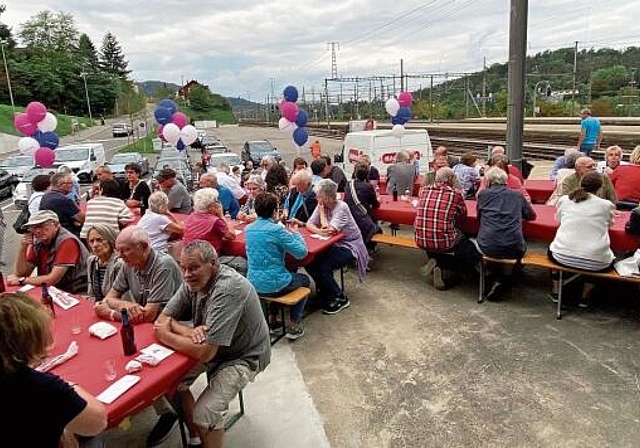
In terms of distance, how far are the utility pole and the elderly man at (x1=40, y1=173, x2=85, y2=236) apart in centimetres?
738

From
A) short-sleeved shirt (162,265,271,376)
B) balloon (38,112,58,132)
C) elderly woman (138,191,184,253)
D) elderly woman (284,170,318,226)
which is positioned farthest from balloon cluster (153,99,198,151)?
short-sleeved shirt (162,265,271,376)

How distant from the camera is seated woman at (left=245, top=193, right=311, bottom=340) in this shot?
4.11 m

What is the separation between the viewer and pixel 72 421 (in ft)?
5.82

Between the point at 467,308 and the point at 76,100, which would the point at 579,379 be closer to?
the point at 467,308

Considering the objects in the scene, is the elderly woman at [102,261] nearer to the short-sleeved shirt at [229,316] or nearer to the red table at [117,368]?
the red table at [117,368]

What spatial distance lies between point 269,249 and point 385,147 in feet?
24.1

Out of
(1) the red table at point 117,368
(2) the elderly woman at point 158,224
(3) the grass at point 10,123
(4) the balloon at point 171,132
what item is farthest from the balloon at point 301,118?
(3) the grass at point 10,123

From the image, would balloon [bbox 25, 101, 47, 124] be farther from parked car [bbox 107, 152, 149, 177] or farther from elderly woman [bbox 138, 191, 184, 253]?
parked car [bbox 107, 152, 149, 177]

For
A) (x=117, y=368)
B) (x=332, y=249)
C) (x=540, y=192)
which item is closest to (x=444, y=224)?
(x=332, y=249)

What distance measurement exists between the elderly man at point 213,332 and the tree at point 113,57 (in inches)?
4337

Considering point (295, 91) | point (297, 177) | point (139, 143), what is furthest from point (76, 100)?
point (297, 177)

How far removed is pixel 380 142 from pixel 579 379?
7.96 meters

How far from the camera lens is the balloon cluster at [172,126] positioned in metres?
11.1

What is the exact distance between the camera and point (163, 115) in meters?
11.2
